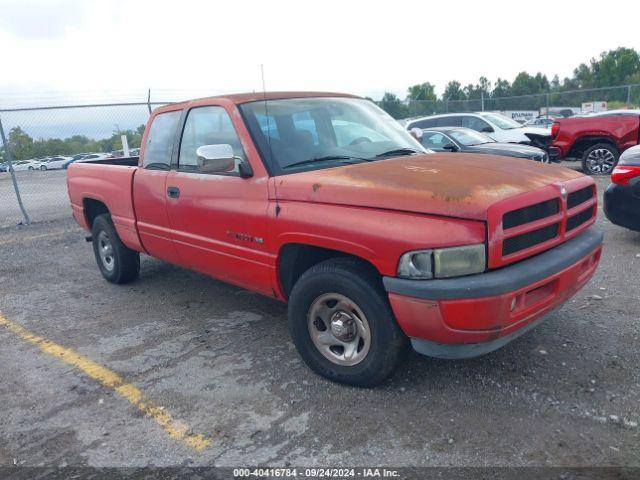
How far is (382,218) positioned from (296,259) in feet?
2.73

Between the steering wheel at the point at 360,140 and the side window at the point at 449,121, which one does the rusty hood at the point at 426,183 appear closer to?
the steering wheel at the point at 360,140

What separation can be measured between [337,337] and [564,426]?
1.35 metres

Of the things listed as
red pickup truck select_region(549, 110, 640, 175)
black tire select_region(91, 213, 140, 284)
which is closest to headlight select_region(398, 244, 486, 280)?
black tire select_region(91, 213, 140, 284)

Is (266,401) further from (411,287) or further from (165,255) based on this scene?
(165,255)

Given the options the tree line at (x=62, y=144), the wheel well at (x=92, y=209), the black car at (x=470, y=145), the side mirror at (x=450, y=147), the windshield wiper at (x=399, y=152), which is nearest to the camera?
the windshield wiper at (x=399, y=152)

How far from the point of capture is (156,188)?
4527 mm

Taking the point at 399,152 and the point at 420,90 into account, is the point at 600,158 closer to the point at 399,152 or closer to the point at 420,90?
the point at 399,152

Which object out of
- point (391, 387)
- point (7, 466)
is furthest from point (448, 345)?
point (7, 466)

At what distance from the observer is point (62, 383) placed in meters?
3.62

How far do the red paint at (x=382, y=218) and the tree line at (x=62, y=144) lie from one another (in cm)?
795

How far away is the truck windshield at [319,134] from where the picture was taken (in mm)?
3604

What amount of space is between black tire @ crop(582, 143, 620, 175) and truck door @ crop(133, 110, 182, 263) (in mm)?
9698

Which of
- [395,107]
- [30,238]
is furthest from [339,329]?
[395,107]


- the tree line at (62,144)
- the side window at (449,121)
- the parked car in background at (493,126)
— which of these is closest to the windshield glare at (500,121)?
the parked car in background at (493,126)
